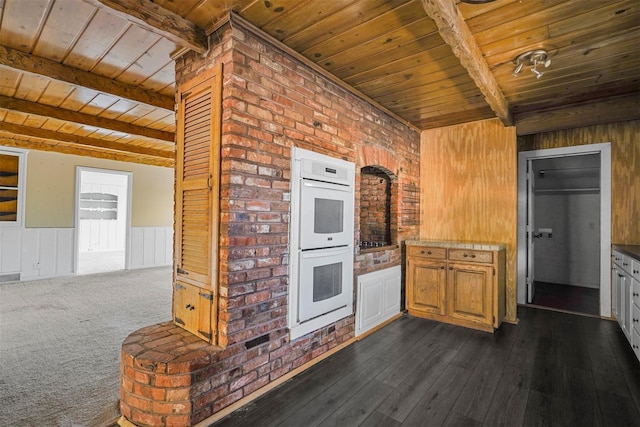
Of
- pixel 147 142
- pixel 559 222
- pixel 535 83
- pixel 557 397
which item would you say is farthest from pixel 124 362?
pixel 559 222

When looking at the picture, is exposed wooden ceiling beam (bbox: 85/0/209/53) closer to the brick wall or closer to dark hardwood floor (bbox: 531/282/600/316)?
the brick wall

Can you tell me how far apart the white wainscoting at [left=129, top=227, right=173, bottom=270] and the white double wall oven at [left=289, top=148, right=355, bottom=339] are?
6186 millimetres

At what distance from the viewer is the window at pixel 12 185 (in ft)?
18.6

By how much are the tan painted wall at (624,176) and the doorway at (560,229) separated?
1.15 ft

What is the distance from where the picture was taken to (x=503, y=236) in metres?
3.94

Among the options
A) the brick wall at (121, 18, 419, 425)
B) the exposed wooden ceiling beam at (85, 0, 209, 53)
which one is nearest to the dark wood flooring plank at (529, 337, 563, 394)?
the brick wall at (121, 18, 419, 425)

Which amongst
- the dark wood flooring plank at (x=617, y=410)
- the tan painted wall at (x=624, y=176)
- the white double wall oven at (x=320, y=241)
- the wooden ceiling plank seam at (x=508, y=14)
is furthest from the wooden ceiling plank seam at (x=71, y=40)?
the tan painted wall at (x=624, y=176)

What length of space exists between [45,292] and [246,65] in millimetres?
5348

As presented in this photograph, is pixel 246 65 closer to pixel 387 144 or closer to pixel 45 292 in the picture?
pixel 387 144

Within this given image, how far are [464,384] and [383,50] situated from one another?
264 cm

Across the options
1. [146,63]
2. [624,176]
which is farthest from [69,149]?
[624,176]

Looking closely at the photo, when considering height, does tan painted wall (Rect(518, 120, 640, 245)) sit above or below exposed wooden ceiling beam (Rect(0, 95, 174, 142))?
below

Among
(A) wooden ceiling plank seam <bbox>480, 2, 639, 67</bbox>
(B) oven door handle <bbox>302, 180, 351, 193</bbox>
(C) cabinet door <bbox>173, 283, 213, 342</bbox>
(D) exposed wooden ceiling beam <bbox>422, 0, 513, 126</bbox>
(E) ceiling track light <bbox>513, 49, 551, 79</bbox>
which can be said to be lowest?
(C) cabinet door <bbox>173, 283, 213, 342</bbox>

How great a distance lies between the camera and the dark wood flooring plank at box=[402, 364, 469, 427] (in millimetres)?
1928
